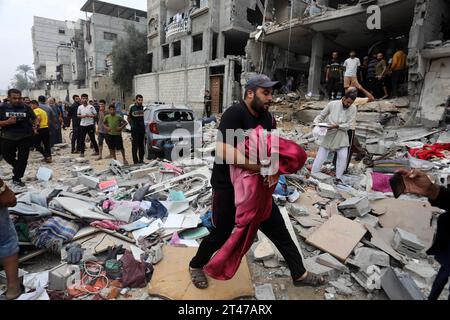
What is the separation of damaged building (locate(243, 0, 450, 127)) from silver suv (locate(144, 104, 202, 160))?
7.14 meters

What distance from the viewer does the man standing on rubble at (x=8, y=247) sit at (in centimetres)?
211

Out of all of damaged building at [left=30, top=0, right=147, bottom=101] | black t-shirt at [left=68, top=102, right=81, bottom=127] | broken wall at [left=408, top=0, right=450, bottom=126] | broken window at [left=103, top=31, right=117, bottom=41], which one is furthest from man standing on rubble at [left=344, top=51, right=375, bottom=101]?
broken window at [left=103, top=31, right=117, bottom=41]

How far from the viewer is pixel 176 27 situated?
22.3 meters

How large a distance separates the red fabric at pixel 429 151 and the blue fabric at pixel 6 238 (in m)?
7.37

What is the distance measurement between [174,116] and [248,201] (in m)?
6.12

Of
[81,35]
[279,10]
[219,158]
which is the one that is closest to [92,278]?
[219,158]

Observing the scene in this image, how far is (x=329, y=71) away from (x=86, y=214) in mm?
11101

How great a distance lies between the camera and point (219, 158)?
200 cm

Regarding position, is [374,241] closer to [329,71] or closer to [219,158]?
[219,158]

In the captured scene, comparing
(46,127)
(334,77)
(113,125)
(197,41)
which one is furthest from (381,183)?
(197,41)

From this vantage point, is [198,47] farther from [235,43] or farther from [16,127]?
[16,127]

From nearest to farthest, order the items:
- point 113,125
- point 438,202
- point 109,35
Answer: point 438,202, point 113,125, point 109,35

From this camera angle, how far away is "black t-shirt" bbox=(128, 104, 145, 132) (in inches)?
259

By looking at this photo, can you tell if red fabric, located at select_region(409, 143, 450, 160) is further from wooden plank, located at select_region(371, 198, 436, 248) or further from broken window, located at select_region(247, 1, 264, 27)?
broken window, located at select_region(247, 1, 264, 27)
